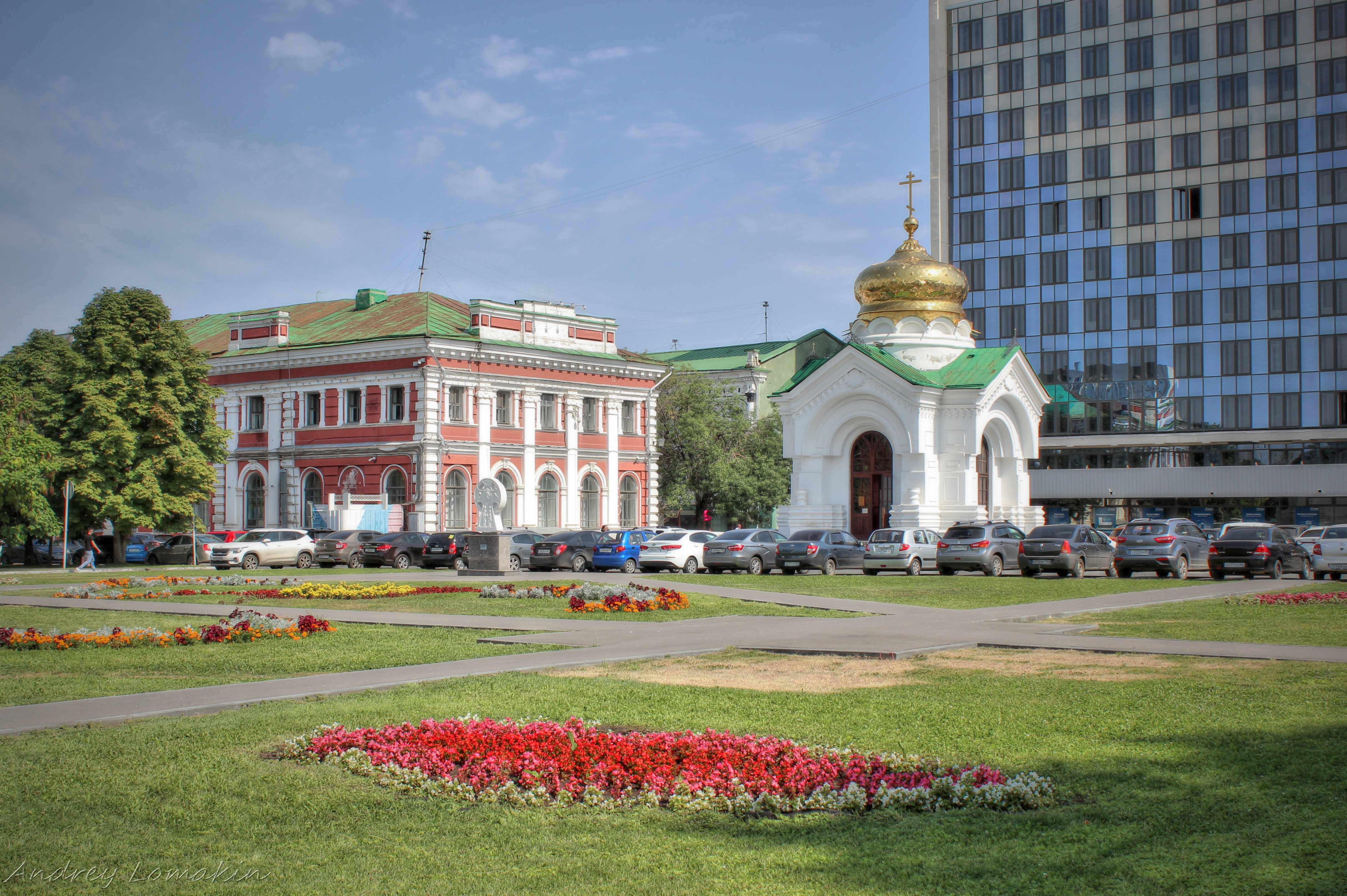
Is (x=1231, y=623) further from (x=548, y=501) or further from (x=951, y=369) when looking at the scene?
(x=548, y=501)

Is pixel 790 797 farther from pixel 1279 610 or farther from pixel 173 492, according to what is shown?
pixel 173 492

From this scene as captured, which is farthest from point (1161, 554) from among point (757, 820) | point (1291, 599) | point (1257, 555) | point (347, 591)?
point (757, 820)

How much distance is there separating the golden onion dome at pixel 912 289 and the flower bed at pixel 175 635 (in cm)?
3536

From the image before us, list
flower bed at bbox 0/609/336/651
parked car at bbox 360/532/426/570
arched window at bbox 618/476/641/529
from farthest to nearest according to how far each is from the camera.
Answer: arched window at bbox 618/476/641/529 < parked car at bbox 360/532/426/570 < flower bed at bbox 0/609/336/651

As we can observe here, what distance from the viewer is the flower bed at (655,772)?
6824 millimetres

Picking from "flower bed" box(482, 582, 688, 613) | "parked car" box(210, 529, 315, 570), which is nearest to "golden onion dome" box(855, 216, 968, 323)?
"parked car" box(210, 529, 315, 570)

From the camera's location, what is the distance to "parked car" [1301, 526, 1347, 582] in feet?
94.4

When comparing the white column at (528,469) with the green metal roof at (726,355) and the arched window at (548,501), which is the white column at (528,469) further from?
the green metal roof at (726,355)

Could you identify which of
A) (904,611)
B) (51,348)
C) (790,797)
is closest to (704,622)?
(904,611)

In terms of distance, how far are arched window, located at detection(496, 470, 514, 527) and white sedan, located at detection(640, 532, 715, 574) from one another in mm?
20128

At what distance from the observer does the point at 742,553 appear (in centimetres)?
3341

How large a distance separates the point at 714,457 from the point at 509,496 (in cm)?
1553

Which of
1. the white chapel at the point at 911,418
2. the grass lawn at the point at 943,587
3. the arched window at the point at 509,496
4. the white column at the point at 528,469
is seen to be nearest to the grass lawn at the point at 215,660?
the grass lawn at the point at 943,587

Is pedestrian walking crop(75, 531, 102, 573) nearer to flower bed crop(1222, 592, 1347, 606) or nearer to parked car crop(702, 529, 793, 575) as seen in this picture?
parked car crop(702, 529, 793, 575)
